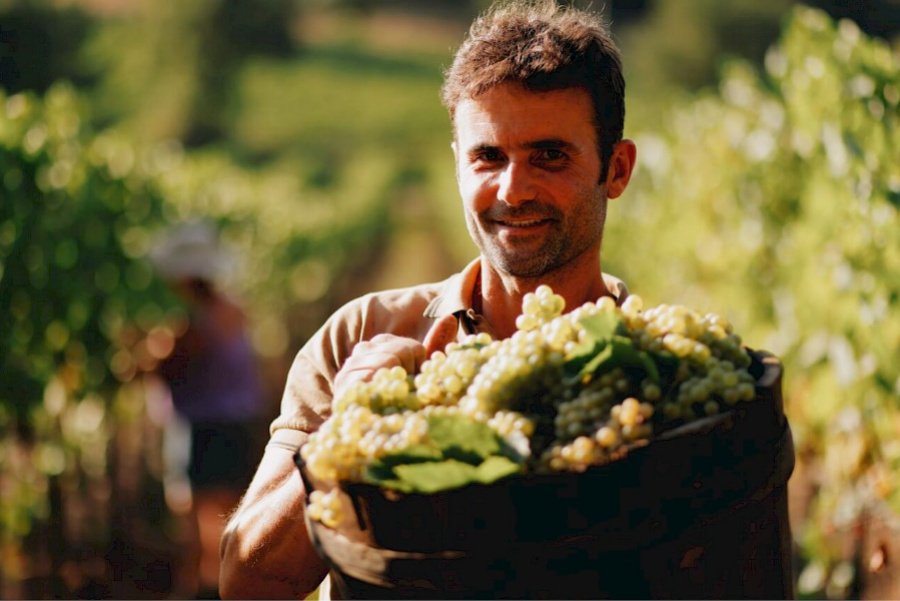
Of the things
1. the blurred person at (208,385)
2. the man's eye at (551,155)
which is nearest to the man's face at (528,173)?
the man's eye at (551,155)

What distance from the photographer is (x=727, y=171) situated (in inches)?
285

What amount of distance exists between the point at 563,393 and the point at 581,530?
0.20 metres

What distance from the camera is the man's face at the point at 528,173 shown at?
223 cm

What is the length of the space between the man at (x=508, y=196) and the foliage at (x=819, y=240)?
2.19 metres

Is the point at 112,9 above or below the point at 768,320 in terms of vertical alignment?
above

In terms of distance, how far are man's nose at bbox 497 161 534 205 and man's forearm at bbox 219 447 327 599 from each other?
63 centimetres

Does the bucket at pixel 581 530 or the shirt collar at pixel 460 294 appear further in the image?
the shirt collar at pixel 460 294

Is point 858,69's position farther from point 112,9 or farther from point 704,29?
point 112,9

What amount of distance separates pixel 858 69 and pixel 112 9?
238 ft

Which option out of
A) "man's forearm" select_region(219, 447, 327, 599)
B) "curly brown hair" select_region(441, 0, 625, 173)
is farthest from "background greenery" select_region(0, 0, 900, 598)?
"man's forearm" select_region(219, 447, 327, 599)

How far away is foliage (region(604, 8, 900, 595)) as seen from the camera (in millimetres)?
4523

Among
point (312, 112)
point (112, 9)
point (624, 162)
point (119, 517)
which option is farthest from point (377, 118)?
point (624, 162)

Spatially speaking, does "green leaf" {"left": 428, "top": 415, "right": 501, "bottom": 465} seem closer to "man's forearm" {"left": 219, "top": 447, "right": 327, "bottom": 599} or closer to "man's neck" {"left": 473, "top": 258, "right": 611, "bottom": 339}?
"man's forearm" {"left": 219, "top": 447, "right": 327, "bottom": 599}

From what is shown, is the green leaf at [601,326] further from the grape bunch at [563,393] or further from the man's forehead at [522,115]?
the man's forehead at [522,115]
